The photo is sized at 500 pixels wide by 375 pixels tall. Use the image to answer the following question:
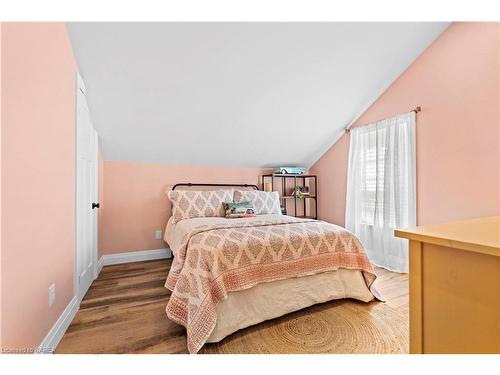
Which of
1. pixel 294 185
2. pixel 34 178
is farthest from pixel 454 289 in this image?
pixel 294 185

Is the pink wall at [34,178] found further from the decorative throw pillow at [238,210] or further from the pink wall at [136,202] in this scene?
the decorative throw pillow at [238,210]

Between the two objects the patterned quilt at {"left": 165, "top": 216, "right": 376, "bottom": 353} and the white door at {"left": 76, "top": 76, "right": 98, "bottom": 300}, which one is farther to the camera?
the white door at {"left": 76, "top": 76, "right": 98, "bottom": 300}

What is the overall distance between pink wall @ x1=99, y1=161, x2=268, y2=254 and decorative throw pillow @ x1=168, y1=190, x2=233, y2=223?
1.59 ft

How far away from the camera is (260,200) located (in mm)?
3203

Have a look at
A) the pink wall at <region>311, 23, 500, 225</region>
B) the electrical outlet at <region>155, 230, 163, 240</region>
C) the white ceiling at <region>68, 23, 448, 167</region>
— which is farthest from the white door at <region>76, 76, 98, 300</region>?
the pink wall at <region>311, 23, 500, 225</region>

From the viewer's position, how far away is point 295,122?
3152 mm

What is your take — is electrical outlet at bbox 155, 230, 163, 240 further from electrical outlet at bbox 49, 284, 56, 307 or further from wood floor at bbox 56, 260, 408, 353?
electrical outlet at bbox 49, 284, 56, 307

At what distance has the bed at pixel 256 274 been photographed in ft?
4.79

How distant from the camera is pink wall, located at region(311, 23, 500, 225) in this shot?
208cm

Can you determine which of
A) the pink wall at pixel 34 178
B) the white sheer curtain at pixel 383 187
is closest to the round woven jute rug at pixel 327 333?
the pink wall at pixel 34 178

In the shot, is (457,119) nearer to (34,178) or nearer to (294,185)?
(294,185)

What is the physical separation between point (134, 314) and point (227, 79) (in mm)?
2301

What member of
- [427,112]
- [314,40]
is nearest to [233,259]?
[314,40]

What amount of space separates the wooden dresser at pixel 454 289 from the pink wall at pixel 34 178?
5.42 feet
